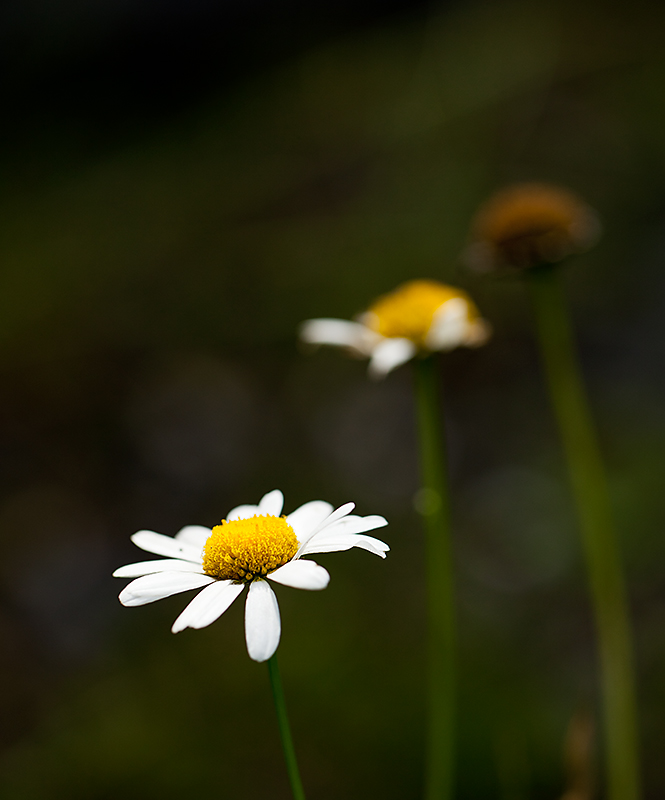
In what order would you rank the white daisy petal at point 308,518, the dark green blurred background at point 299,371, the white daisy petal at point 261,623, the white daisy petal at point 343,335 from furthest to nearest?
the dark green blurred background at point 299,371 < the white daisy petal at point 343,335 < the white daisy petal at point 308,518 < the white daisy petal at point 261,623

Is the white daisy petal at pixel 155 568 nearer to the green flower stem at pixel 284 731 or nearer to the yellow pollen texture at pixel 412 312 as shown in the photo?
the green flower stem at pixel 284 731

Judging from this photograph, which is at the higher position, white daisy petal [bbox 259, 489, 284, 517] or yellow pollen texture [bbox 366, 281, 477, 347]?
yellow pollen texture [bbox 366, 281, 477, 347]

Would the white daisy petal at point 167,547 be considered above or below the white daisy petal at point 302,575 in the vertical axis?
above

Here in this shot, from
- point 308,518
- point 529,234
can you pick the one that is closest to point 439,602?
point 308,518

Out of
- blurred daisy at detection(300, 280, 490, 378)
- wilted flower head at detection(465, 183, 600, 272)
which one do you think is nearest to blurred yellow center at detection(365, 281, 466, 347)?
blurred daisy at detection(300, 280, 490, 378)

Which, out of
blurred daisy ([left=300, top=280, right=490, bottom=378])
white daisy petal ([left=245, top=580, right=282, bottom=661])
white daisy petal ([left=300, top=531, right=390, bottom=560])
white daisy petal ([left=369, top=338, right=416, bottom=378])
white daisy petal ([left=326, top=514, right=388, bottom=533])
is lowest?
white daisy petal ([left=245, top=580, right=282, bottom=661])

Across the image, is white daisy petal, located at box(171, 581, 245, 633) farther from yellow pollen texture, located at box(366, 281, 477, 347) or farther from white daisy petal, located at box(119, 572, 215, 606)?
yellow pollen texture, located at box(366, 281, 477, 347)

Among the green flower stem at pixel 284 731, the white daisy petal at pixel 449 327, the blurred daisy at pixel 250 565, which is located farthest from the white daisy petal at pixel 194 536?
the white daisy petal at pixel 449 327

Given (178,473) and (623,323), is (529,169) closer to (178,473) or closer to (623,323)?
(623,323)
